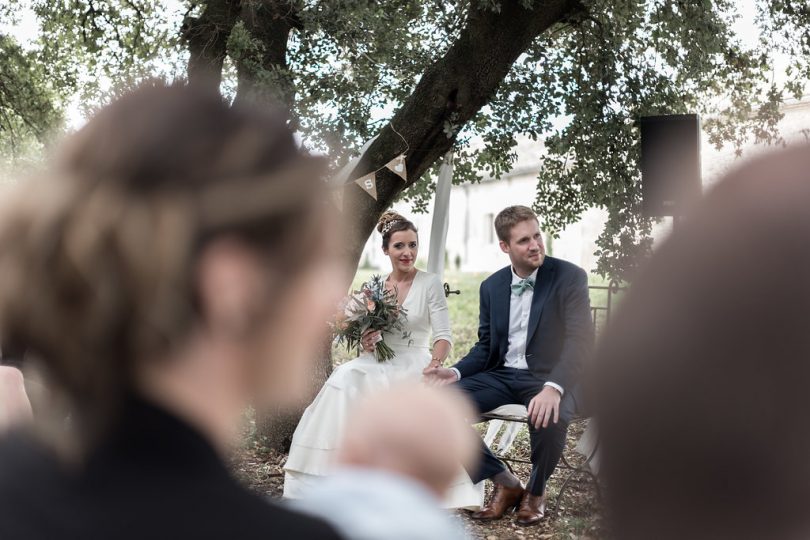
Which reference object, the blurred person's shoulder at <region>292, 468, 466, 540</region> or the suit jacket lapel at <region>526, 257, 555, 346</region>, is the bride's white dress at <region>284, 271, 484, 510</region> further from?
the blurred person's shoulder at <region>292, 468, 466, 540</region>

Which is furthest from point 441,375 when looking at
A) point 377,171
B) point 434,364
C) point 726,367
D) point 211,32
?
point 726,367

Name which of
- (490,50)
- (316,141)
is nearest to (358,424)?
(316,141)

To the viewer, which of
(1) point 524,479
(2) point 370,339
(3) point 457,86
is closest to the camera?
(2) point 370,339

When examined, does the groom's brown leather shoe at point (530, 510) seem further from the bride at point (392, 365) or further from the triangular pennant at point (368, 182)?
the triangular pennant at point (368, 182)

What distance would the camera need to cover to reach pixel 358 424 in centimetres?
70

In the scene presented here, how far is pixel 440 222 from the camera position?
721cm

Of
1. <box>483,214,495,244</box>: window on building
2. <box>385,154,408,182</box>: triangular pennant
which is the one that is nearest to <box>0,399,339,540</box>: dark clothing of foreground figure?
<box>385,154,408,182</box>: triangular pennant

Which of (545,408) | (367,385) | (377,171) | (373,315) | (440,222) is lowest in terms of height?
(545,408)

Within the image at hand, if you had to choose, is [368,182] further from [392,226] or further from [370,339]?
[370,339]

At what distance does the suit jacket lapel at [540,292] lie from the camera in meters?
5.48

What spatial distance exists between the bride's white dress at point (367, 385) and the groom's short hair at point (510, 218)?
0.77m

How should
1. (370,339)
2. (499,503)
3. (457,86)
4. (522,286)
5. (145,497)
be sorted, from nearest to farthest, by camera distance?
(145,497), (499,503), (522,286), (370,339), (457,86)

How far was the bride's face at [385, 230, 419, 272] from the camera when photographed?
6016 mm

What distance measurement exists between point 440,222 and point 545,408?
8.18ft
